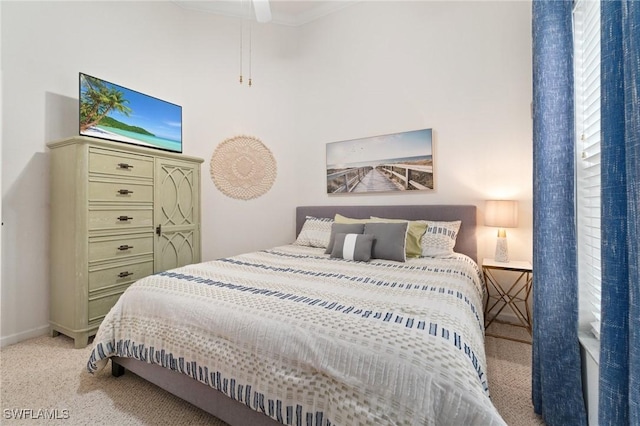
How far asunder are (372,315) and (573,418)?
1.07 m

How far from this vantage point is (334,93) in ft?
11.9

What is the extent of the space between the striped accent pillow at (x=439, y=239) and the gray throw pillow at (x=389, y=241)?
285 millimetres

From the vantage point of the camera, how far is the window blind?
1.28 m

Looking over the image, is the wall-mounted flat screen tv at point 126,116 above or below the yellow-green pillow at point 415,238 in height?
above

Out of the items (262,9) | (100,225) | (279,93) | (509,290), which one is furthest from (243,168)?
(509,290)

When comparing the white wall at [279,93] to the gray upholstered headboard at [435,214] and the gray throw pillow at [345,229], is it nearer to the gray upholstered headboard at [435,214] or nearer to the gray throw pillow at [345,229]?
the gray upholstered headboard at [435,214]

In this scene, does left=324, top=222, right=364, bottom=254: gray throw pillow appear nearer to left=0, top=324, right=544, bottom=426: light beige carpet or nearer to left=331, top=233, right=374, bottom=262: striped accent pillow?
left=331, top=233, right=374, bottom=262: striped accent pillow

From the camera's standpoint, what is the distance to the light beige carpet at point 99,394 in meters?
1.47

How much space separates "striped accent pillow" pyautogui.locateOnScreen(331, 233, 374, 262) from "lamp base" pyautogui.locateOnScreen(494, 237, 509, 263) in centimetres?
117

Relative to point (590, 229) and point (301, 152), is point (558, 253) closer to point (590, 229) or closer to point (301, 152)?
point (590, 229)

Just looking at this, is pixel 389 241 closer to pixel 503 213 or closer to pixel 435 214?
pixel 435 214

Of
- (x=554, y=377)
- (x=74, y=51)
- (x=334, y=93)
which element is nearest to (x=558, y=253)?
(x=554, y=377)

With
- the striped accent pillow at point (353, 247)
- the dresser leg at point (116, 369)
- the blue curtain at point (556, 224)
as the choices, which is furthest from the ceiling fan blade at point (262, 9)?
the dresser leg at point (116, 369)

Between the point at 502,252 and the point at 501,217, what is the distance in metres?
0.31
